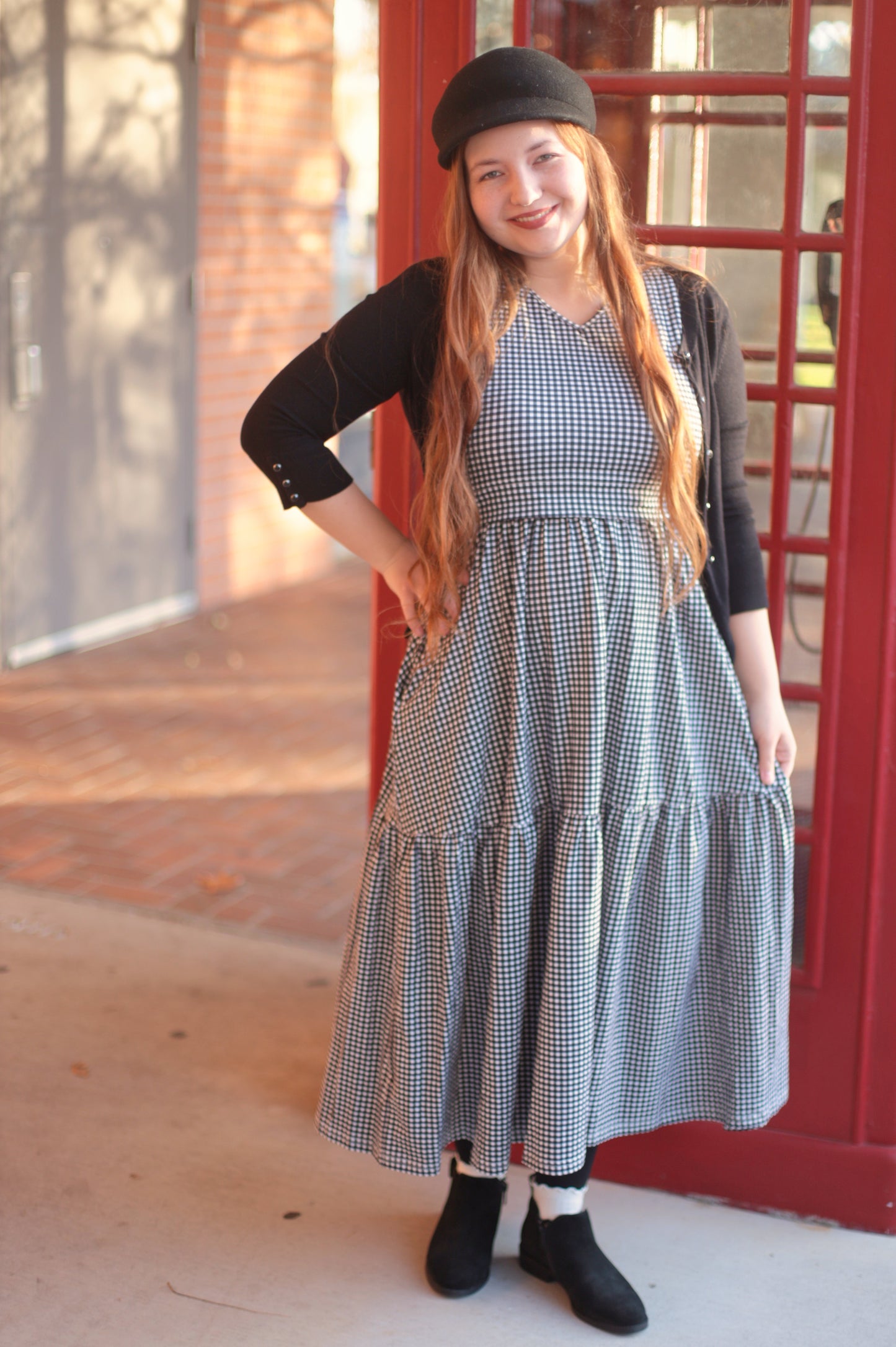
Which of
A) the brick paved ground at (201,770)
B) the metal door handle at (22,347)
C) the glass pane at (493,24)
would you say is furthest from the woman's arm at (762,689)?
the metal door handle at (22,347)

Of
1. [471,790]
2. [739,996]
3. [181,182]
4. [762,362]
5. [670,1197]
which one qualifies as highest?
[181,182]

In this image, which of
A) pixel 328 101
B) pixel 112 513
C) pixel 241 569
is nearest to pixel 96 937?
pixel 112 513

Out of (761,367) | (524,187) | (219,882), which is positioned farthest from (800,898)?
(219,882)

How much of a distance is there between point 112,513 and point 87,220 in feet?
4.06

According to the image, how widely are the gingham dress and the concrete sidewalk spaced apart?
33 cm

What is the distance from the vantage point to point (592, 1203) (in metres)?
2.86

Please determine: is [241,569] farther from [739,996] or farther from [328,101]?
[739,996]

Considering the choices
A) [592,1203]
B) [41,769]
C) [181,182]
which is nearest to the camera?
[592,1203]

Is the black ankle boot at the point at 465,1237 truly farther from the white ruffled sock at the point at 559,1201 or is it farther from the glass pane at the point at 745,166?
the glass pane at the point at 745,166

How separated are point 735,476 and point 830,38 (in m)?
0.71

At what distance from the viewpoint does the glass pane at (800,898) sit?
2764mm

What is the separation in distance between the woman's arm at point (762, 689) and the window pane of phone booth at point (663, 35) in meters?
0.89

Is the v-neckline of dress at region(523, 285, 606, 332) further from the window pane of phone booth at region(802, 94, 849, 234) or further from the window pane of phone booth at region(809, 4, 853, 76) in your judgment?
the window pane of phone booth at region(809, 4, 853, 76)

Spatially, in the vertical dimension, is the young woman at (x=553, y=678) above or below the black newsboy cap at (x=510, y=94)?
below
